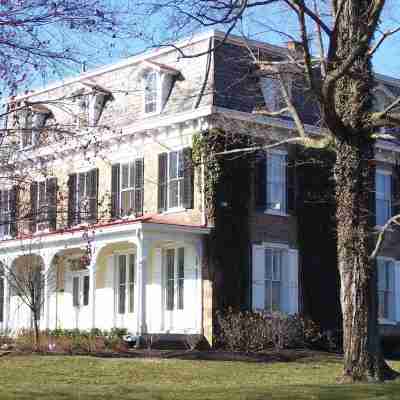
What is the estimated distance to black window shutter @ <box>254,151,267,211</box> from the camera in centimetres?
2825

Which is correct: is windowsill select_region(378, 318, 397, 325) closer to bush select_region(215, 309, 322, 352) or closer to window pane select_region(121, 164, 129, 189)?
bush select_region(215, 309, 322, 352)

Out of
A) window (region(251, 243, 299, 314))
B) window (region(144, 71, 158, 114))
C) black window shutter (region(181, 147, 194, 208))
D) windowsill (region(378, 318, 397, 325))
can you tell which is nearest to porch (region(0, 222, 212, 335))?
black window shutter (region(181, 147, 194, 208))

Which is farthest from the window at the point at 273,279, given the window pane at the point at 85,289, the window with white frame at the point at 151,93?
the window pane at the point at 85,289

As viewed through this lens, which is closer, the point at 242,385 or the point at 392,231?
the point at 242,385

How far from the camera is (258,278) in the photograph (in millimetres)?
27859

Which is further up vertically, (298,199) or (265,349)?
(298,199)

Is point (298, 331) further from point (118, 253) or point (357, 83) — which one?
point (357, 83)

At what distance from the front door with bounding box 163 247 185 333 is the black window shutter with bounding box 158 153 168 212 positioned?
1.37 metres

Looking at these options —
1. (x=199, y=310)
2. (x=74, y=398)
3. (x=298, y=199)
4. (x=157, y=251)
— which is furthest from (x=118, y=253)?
(x=74, y=398)

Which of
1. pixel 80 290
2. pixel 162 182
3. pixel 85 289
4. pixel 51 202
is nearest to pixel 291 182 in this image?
pixel 162 182

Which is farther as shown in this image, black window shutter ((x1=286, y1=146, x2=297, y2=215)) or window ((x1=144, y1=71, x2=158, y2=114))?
window ((x1=144, y1=71, x2=158, y2=114))

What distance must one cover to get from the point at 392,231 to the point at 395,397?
18.0m

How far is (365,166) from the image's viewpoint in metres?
17.6

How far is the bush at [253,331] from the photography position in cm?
2628
